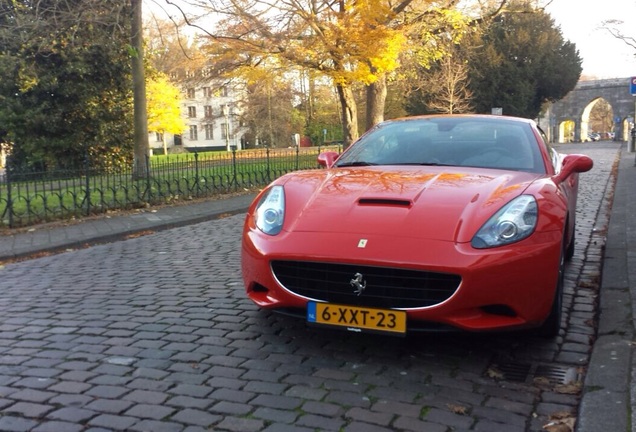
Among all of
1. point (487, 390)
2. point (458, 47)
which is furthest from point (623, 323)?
point (458, 47)

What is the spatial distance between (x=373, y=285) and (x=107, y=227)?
7772 mm

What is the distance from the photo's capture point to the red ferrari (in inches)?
132

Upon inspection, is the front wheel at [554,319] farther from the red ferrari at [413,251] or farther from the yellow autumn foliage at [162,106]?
the yellow autumn foliage at [162,106]

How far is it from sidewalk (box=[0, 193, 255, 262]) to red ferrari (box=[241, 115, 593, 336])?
5.66m

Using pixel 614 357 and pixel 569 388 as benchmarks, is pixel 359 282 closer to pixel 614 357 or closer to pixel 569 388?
pixel 569 388

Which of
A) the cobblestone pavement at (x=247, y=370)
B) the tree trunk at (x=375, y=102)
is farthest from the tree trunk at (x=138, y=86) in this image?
the cobblestone pavement at (x=247, y=370)

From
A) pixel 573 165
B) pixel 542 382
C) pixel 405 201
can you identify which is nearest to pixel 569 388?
pixel 542 382

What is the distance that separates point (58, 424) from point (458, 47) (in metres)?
40.3

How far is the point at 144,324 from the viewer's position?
14.8 feet

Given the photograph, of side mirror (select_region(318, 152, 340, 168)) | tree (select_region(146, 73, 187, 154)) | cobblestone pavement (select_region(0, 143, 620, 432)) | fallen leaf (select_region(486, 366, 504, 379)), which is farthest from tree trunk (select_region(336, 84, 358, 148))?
fallen leaf (select_region(486, 366, 504, 379))

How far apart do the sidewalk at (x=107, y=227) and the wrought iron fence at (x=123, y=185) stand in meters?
0.39

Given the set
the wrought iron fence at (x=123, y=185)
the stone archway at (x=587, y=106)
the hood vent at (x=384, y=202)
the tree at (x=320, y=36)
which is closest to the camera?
the hood vent at (x=384, y=202)

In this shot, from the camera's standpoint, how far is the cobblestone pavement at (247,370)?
2.94 meters

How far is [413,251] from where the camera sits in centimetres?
336
